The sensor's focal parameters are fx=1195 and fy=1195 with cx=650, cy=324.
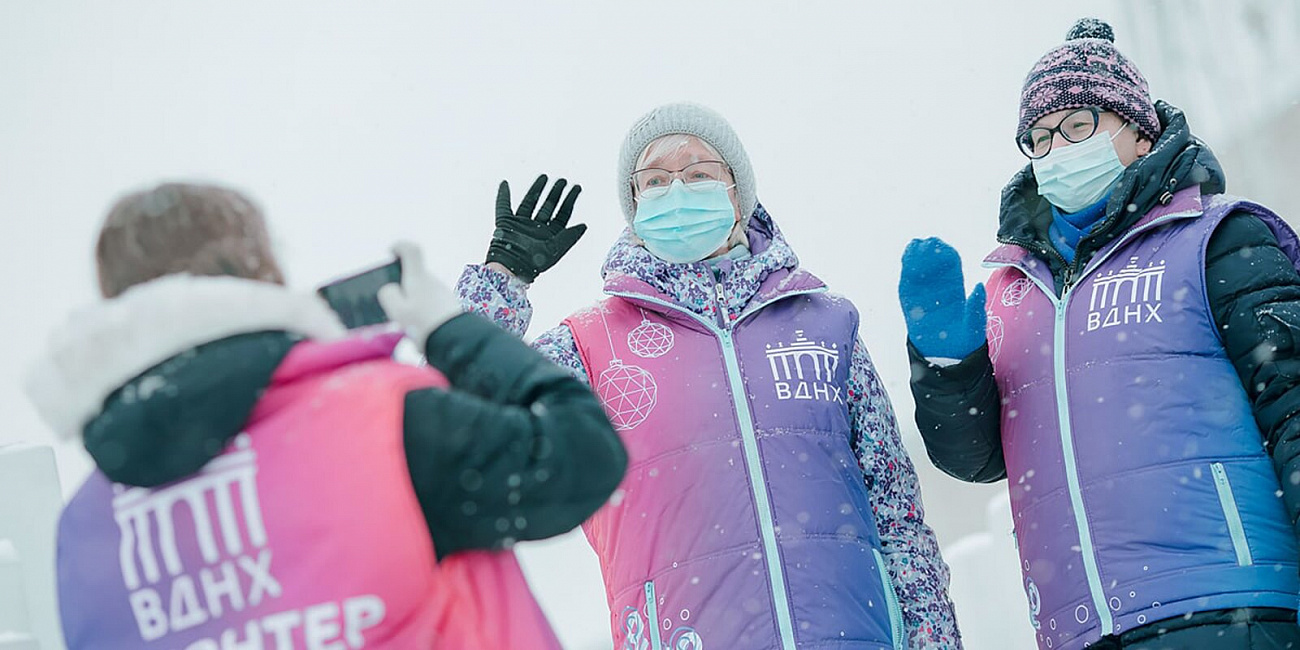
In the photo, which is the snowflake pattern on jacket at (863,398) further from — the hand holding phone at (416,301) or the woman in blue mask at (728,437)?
the hand holding phone at (416,301)

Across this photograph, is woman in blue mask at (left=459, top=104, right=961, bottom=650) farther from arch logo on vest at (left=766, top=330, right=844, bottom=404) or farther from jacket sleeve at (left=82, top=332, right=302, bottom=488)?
A: jacket sleeve at (left=82, top=332, right=302, bottom=488)

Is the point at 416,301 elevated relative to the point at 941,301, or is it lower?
elevated

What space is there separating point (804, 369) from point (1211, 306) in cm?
99

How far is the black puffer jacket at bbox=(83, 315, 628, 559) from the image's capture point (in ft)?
5.20

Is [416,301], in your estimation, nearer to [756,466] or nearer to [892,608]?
[756,466]

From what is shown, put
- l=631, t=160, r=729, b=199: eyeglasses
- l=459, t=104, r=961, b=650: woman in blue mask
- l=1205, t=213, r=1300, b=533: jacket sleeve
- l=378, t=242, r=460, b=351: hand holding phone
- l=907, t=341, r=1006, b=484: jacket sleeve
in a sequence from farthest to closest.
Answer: l=631, t=160, r=729, b=199: eyeglasses < l=907, t=341, r=1006, b=484: jacket sleeve < l=459, t=104, r=961, b=650: woman in blue mask < l=1205, t=213, r=1300, b=533: jacket sleeve < l=378, t=242, r=460, b=351: hand holding phone

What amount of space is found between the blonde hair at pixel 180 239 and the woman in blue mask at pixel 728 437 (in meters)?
1.22

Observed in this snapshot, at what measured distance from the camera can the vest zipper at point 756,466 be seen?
2762mm

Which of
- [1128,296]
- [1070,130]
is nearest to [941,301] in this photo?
[1128,296]

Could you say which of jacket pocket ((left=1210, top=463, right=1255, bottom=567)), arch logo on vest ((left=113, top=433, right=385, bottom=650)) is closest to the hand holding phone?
arch logo on vest ((left=113, top=433, right=385, bottom=650))

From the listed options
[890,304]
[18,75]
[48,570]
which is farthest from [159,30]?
[48,570]

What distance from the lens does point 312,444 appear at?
1.67m

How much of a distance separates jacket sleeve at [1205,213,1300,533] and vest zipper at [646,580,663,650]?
1.45 meters

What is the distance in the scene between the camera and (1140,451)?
287 cm
